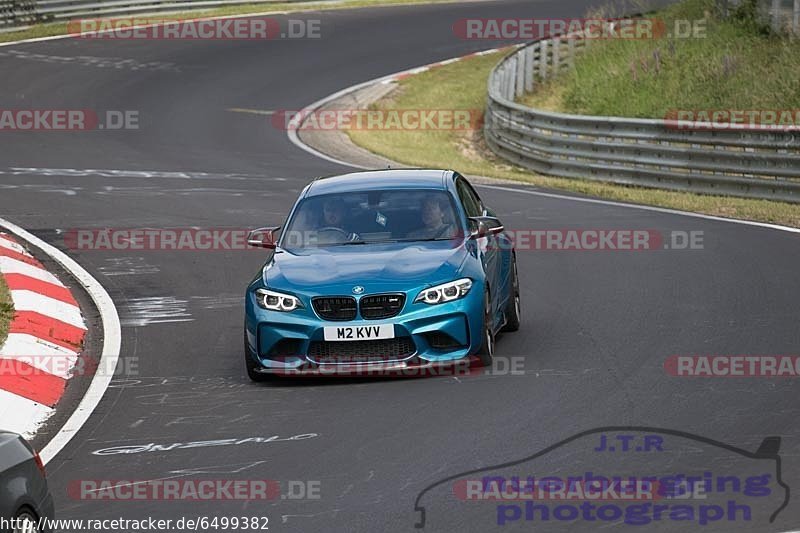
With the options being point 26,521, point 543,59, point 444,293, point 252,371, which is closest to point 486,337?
point 444,293

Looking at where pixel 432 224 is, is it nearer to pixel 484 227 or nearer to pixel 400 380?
pixel 484 227

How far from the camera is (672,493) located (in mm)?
7340

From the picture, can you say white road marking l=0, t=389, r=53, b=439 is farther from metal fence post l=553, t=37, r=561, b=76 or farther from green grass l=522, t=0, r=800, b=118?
metal fence post l=553, t=37, r=561, b=76

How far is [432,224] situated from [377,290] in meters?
1.34

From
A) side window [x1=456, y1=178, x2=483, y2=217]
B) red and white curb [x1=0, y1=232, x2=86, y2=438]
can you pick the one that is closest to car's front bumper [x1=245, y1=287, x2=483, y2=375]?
red and white curb [x1=0, y1=232, x2=86, y2=438]

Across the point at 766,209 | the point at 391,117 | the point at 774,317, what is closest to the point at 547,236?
the point at 766,209

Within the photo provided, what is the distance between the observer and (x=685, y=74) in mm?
29766

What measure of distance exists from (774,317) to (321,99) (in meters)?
22.3

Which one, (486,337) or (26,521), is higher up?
(26,521)

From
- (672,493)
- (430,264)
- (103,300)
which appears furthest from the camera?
(103,300)

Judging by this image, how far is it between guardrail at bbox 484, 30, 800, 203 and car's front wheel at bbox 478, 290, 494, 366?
10.7 metres

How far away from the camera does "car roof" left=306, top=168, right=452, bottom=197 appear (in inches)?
467

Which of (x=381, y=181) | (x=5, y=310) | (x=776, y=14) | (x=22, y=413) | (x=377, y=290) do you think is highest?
(x=381, y=181)

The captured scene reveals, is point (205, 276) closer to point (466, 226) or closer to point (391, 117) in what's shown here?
point (466, 226)
